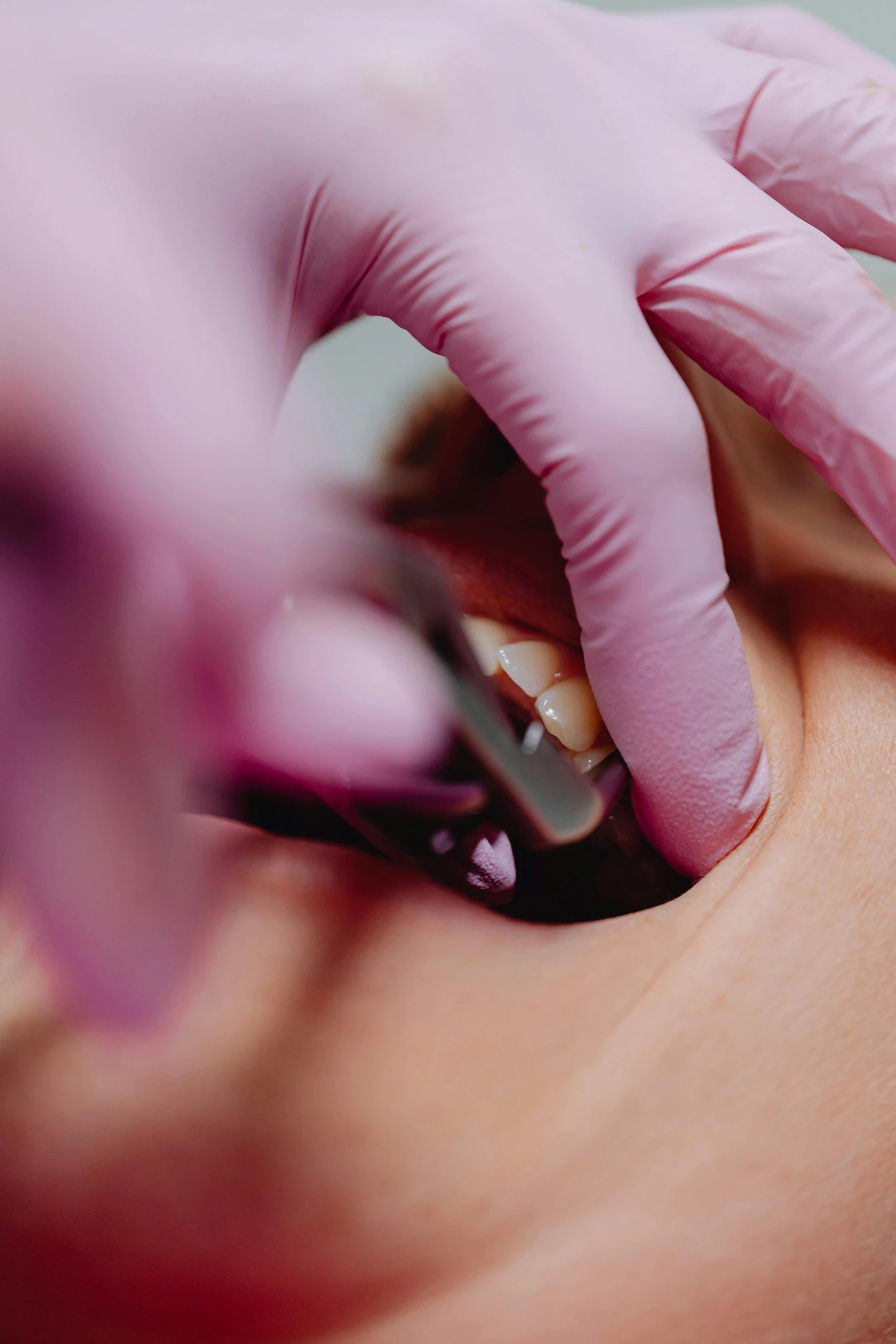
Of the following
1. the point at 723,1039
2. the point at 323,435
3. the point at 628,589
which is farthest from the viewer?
the point at 323,435

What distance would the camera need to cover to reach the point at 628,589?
69 centimetres

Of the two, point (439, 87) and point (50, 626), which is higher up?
point (439, 87)

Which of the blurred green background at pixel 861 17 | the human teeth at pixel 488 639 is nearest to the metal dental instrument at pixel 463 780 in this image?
the human teeth at pixel 488 639

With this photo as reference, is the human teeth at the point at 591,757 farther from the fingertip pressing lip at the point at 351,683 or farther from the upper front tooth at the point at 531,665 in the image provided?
the fingertip pressing lip at the point at 351,683

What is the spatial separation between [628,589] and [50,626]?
1.22 ft

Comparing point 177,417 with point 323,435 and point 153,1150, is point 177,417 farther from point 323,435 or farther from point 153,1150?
point 323,435

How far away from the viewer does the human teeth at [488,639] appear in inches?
32.5

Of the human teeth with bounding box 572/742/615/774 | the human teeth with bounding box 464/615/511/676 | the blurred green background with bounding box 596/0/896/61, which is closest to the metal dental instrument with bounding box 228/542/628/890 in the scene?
the human teeth with bounding box 572/742/615/774

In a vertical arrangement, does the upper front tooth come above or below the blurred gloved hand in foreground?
below

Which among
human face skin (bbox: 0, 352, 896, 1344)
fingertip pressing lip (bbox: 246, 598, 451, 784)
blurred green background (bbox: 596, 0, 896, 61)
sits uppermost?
blurred green background (bbox: 596, 0, 896, 61)

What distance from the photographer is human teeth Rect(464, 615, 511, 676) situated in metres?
0.83

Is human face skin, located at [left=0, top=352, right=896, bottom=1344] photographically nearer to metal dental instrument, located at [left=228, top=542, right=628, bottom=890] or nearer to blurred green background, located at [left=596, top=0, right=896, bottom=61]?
metal dental instrument, located at [left=228, top=542, right=628, bottom=890]

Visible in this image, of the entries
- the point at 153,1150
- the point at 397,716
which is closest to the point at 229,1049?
the point at 153,1150

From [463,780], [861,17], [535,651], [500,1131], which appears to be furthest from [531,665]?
[861,17]
